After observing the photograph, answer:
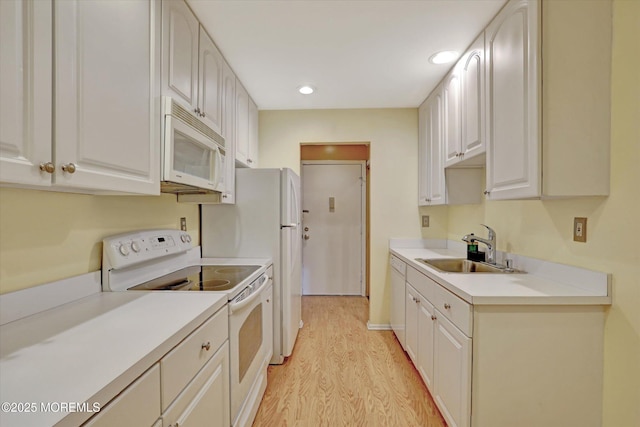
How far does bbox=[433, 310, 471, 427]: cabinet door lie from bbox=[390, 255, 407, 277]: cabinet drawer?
29.9 inches

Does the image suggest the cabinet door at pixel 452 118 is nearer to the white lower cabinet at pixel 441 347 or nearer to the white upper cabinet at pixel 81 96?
the white lower cabinet at pixel 441 347

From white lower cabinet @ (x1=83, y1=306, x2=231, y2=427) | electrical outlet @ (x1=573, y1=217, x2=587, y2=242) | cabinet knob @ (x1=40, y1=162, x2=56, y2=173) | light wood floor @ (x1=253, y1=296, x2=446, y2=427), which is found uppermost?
cabinet knob @ (x1=40, y1=162, x2=56, y2=173)

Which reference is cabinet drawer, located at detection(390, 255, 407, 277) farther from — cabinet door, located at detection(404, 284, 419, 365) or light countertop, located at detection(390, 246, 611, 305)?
light countertop, located at detection(390, 246, 611, 305)

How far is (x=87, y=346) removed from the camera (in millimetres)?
793

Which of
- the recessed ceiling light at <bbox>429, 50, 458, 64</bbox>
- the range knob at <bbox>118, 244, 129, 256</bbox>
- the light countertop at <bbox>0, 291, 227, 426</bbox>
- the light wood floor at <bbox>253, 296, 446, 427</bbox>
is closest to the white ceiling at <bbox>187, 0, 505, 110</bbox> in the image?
the recessed ceiling light at <bbox>429, 50, 458, 64</bbox>

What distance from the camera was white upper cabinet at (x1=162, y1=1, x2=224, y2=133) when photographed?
4.44ft

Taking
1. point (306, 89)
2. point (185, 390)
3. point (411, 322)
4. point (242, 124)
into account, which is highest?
point (306, 89)

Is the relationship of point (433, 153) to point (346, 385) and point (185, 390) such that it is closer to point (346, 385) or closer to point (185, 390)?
point (346, 385)

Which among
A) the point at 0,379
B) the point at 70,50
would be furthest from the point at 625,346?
the point at 70,50

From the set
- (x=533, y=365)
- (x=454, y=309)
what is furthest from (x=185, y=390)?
(x=533, y=365)

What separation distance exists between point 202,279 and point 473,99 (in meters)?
1.97

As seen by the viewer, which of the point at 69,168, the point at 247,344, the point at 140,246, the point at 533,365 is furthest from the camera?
the point at 247,344

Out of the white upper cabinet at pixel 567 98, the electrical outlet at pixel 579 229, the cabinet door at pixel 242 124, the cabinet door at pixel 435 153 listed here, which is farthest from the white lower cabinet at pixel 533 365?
the cabinet door at pixel 242 124

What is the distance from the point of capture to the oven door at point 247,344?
4.50 feet
